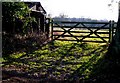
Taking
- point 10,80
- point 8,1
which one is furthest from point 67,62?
point 8,1

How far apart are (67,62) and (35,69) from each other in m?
2.00

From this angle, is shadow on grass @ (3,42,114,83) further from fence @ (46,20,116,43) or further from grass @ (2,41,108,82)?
fence @ (46,20,116,43)

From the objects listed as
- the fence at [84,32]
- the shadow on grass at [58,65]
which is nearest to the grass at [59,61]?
the shadow on grass at [58,65]

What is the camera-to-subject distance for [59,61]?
478 inches

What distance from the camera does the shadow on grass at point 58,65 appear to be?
9289 mm

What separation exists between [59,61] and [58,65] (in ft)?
2.72

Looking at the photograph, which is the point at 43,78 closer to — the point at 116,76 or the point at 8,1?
the point at 116,76

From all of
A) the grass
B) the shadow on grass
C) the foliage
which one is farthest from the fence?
the foliage

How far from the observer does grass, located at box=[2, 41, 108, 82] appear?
980cm

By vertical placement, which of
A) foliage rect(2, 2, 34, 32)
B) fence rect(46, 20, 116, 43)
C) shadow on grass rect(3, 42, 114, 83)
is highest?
foliage rect(2, 2, 34, 32)

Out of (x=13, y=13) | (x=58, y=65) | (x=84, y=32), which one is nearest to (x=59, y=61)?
(x=58, y=65)

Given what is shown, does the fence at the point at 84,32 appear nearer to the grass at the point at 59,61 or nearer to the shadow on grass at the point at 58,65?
the grass at the point at 59,61

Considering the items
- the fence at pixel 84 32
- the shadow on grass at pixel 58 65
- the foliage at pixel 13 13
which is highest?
the foliage at pixel 13 13

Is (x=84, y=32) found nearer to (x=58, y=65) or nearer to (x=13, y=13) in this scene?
(x=13, y=13)
